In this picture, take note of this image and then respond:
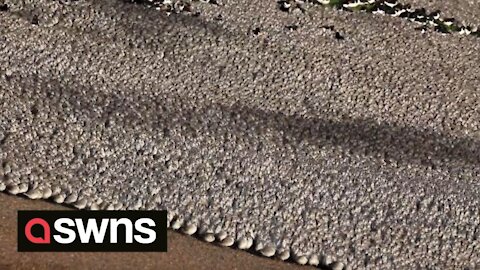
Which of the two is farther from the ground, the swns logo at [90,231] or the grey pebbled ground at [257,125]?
the grey pebbled ground at [257,125]

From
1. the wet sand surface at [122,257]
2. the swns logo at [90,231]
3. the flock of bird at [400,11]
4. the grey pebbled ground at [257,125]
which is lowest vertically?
the wet sand surface at [122,257]

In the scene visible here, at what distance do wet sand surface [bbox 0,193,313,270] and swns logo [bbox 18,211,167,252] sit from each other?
6.8 inches

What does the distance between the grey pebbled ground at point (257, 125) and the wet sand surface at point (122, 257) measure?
435mm

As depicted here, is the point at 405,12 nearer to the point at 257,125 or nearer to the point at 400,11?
the point at 400,11

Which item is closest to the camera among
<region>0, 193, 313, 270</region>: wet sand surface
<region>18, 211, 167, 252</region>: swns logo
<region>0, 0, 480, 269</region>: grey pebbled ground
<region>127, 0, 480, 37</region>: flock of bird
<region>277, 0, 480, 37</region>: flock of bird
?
<region>0, 193, 313, 270</region>: wet sand surface

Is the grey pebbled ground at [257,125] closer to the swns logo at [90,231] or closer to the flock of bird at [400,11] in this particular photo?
the swns logo at [90,231]

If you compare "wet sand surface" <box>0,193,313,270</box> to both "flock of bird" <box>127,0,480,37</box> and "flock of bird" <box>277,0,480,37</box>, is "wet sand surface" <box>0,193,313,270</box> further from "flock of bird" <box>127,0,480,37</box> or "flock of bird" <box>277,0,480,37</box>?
"flock of bird" <box>277,0,480,37</box>

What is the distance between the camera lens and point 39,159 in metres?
18.1

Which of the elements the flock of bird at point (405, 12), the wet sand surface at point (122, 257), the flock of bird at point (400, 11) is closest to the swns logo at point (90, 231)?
the wet sand surface at point (122, 257)

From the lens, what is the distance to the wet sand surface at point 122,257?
52.9ft

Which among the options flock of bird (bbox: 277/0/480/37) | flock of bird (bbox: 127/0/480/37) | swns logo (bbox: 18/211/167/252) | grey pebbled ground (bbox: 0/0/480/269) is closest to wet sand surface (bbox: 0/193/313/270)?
swns logo (bbox: 18/211/167/252)

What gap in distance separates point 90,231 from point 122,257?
110cm

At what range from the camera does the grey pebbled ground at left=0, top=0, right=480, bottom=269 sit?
18219mm

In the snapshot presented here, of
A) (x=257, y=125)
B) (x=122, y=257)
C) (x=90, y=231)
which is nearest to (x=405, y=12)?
(x=257, y=125)
